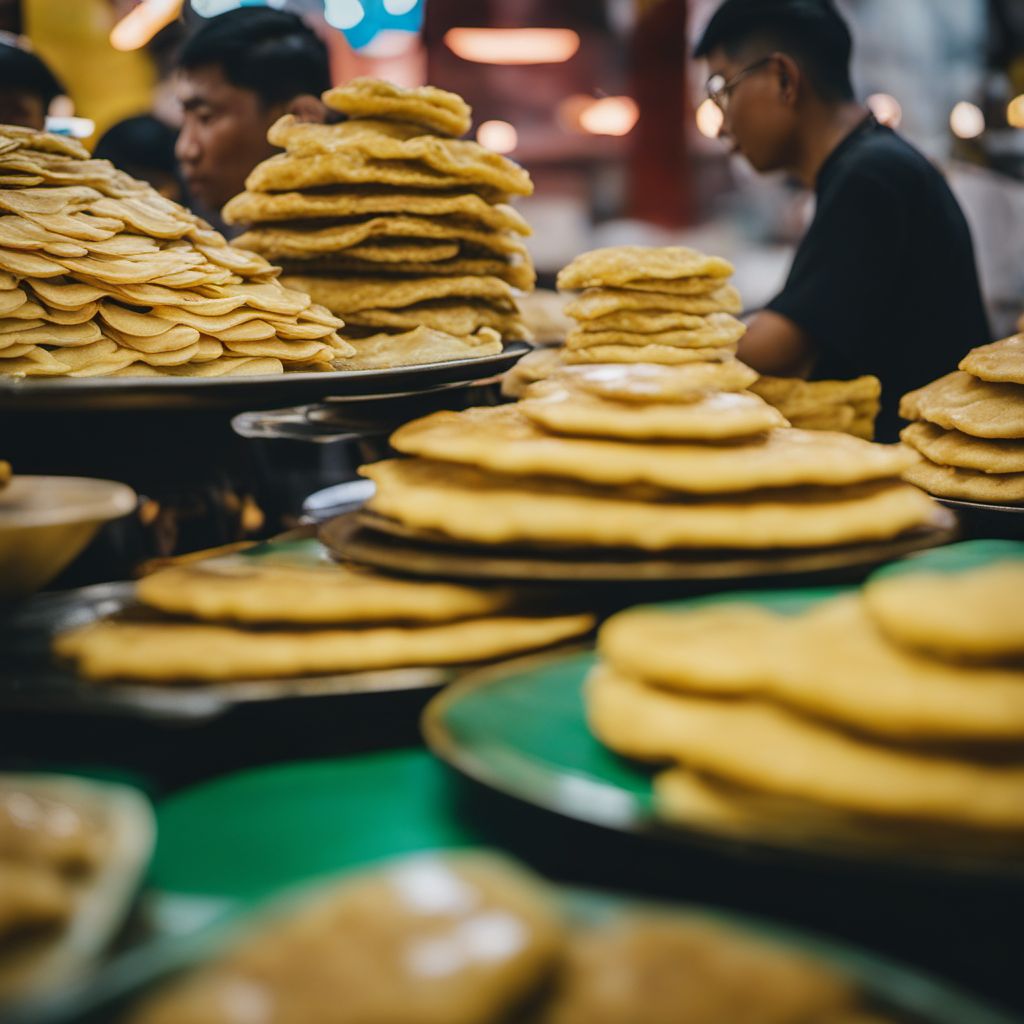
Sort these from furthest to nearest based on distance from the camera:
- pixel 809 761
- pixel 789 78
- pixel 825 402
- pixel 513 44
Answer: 1. pixel 513 44
2. pixel 789 78
3. pixel 825 402
4. pixel 809 761

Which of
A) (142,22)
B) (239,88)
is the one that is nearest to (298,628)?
(239,88)

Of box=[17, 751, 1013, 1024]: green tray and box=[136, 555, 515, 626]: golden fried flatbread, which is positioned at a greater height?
box=[136, 555, 515, 626]: golden fried flatbread

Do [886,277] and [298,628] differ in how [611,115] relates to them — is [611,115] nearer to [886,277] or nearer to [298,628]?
[886,277]

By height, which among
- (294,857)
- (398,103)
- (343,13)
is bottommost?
(294,857)

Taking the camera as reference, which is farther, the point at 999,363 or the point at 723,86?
the point at 723,86

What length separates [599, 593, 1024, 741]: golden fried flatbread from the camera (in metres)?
0.78

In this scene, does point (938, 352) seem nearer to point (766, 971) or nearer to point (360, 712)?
point (360, 712)

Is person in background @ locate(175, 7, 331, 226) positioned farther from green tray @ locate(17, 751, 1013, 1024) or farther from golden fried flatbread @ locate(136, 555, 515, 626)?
green tray @ locate(17, 751, 1013, 1024)

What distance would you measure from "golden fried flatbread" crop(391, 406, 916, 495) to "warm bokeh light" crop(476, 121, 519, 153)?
30.3ft

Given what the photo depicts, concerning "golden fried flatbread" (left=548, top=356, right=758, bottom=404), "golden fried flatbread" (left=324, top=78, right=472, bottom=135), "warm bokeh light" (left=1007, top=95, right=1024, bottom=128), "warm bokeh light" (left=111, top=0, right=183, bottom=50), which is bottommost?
"golden fried flatbread" (left=548, top=356, right=758, bottom=404)

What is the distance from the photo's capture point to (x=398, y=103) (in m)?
2.29

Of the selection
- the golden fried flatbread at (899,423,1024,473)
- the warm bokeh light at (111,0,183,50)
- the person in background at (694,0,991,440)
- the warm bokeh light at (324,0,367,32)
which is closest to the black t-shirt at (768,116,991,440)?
the person in background at (694,0,991,440)

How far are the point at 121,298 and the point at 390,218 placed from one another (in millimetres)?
657

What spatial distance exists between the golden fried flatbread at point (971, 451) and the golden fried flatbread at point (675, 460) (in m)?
0.46
